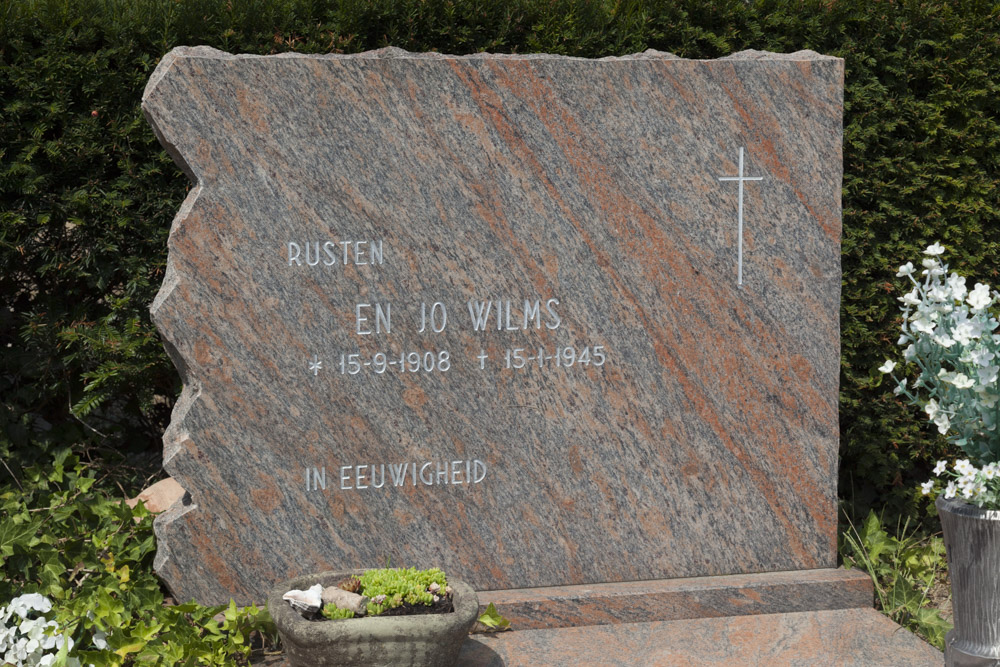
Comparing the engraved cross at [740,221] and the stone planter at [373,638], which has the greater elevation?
the engraved cross at [740,221]

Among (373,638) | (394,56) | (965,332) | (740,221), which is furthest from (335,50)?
(965,332)

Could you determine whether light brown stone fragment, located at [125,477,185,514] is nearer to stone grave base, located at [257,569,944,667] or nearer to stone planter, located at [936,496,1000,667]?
stone grave base, located at [257,569,944,667]

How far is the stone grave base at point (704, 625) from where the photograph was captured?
3402 millimetres

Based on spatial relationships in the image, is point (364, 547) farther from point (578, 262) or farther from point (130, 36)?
point (130, 36)

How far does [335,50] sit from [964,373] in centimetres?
259

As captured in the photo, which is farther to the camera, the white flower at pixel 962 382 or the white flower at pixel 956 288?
the white flower at pixel 956 288

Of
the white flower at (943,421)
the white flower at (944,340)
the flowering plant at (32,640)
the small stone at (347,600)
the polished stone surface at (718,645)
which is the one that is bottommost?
the polished stone surface at (718,645)

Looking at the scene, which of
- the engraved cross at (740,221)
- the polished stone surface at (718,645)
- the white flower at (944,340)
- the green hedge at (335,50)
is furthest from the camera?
the green hedge at (335,50)

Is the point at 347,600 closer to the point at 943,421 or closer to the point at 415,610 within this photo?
the point at 415,610

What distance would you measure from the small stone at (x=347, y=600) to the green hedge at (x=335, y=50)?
1575 millimetres

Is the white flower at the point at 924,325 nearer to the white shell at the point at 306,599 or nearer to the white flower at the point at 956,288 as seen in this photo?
the white flower at the point at 956,288

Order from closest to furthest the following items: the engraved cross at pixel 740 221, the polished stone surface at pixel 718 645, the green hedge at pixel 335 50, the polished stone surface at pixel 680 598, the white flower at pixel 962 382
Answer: the white flower at pixel 962 382, the polished stone surface at pixel 718 645, the polished stone surface at pixel 680 598, the engraved cross at pixel 740 221, the green hedge at pixel 335 50

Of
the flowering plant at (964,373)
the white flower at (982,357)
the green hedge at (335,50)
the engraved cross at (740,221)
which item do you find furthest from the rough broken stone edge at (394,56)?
the white flower at (982,357)

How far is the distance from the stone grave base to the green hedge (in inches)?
36.9
